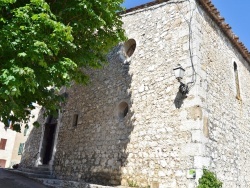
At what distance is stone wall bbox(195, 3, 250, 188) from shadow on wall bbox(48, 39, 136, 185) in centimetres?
235

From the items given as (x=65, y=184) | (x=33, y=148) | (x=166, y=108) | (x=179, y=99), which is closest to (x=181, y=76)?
(x=179, y=99)

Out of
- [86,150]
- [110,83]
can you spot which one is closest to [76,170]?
[86,150]

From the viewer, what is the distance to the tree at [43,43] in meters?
4.02

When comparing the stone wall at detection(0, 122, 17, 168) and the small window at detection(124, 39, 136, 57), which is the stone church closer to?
the small window at detection(124, 39, 136, 57)

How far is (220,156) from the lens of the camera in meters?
6.21

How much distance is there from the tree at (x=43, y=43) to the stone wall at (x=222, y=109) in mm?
2633

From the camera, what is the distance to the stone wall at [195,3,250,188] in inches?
242

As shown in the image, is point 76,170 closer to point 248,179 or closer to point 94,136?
point 94,136

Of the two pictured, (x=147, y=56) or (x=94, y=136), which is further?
(x=94, y=136)

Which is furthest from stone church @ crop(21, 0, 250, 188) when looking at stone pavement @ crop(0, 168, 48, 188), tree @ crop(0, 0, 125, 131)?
tree @ crop(0, 0, 125, 131)

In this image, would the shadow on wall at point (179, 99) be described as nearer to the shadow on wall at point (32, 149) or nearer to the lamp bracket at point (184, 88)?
the lamp bracket at point (184, 88)

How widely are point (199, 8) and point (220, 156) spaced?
4.21 metres

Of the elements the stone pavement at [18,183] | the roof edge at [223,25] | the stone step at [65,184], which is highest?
the roof edge at [223,25]

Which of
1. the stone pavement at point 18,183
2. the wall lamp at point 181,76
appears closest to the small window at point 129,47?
the wall lamp at point 181,76
